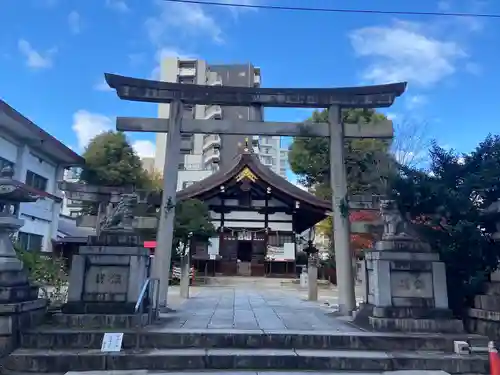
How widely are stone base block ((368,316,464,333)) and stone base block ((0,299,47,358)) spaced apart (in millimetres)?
5263

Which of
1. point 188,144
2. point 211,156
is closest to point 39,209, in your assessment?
point 211,156

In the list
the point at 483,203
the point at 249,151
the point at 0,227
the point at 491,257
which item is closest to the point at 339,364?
the point at 491,257

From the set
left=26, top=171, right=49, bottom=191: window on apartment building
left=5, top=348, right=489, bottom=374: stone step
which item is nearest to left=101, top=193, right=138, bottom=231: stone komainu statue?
left=5, top=348, right=489, bottom=374: stone step

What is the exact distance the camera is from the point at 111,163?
26.8 meters

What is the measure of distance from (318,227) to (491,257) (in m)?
23.5

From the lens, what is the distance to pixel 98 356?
5102 mm

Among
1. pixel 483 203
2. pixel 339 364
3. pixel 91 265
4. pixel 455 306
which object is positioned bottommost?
pixel 339 364

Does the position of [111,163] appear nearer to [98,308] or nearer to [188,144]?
[98,308]

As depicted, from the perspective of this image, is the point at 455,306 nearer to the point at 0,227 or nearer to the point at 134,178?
the point at 0,227

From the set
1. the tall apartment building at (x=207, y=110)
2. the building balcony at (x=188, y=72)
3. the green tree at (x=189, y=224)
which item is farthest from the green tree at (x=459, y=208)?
the building balcony at (x=188, y=72)

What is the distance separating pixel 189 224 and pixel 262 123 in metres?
11.2

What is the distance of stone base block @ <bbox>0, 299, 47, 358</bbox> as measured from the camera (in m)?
5.26

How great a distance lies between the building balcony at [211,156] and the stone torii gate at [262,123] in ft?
141

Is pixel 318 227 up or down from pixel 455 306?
up
